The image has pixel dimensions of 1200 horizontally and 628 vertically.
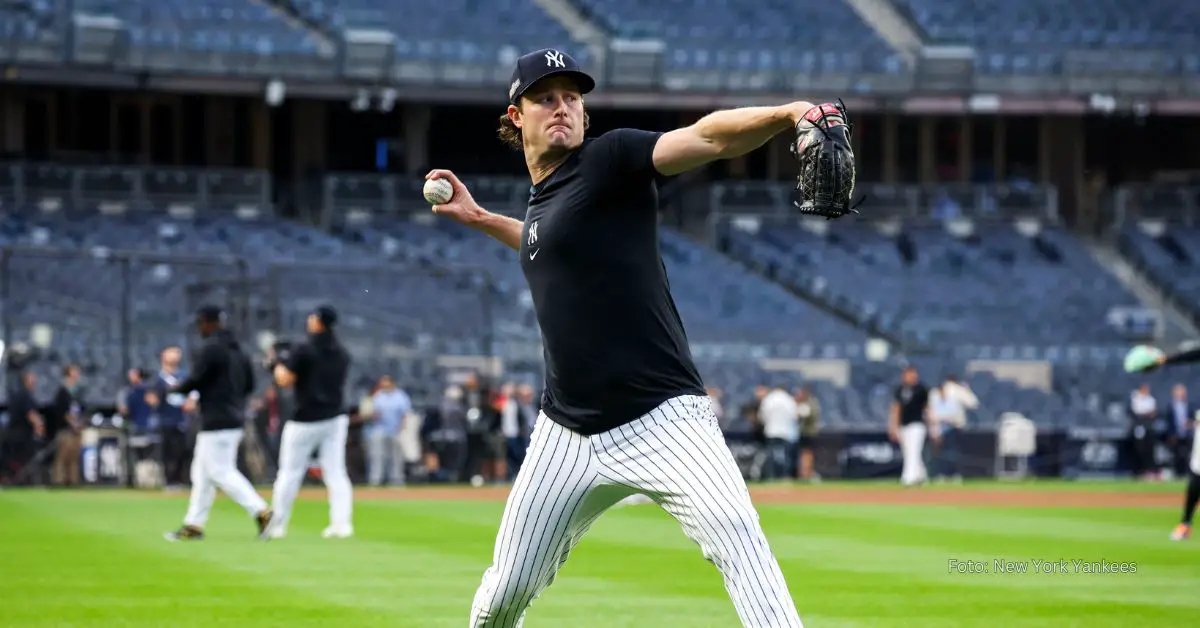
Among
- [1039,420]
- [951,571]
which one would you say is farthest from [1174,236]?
[951,571]

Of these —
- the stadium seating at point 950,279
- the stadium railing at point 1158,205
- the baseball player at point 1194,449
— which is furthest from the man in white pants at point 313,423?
the stadium railing at point 1158,205

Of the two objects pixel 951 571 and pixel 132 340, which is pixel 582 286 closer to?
pixel 951 571

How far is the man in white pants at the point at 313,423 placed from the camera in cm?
1661

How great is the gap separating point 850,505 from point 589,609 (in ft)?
43.8

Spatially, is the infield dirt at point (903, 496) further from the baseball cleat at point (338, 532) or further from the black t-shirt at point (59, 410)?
the baseball cleat at point (338, 532)

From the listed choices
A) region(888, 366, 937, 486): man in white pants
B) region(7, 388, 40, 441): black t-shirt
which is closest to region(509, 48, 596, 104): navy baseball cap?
region(7, 388, 40, 441): black t-shirt

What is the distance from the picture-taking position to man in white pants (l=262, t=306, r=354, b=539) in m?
16.6

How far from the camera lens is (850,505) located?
23875 mm

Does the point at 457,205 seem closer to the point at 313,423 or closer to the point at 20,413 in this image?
the point at 313,423

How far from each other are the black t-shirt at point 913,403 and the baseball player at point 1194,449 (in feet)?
37.9

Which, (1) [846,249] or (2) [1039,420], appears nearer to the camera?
(2) [1039,420]

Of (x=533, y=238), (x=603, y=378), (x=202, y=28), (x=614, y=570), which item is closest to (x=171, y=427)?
(x=614, y=570)

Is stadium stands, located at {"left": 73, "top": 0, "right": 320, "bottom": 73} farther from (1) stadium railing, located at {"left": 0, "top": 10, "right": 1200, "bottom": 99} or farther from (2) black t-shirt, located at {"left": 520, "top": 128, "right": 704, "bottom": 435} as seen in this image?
(2) black t-shirt, located at {"left": 520, "top": 128, "right": 704, "bottom": 435}

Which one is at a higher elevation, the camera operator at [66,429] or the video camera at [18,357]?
the video camera at [18,357]
